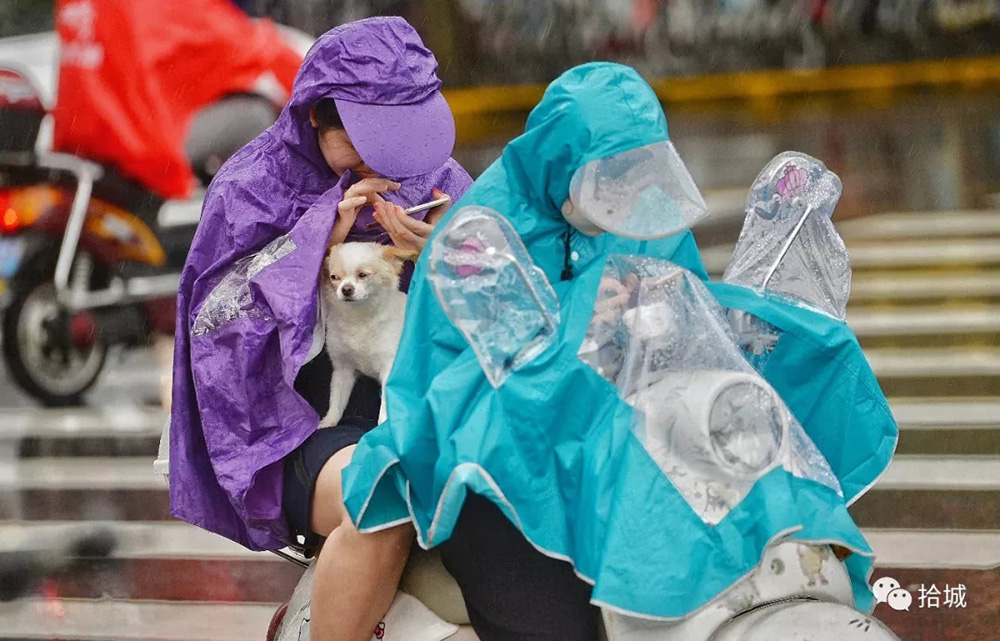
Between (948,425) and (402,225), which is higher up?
(402,225)

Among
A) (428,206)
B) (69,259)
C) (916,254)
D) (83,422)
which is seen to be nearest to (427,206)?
(428,206)

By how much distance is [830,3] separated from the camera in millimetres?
18344

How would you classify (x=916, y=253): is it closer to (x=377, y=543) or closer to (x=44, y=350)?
(x=44, y=350)

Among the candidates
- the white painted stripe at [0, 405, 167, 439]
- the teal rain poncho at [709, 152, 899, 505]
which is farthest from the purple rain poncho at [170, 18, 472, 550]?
the white painted stripe at [0, 405, 167, 439]

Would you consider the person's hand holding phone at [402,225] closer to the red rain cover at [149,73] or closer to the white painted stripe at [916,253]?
the red rain cover at [149,73]

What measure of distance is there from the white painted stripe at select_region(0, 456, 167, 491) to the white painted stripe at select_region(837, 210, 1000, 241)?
17.7 feet

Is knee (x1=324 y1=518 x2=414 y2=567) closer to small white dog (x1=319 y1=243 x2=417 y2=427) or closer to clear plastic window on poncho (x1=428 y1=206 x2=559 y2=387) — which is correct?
small white dog (x1=319 y1=243 x2=417 y2=427)

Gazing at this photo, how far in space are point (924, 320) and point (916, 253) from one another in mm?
1649

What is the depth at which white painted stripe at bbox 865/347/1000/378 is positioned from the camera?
754 centimetres

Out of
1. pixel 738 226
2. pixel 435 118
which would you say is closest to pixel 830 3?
pixel 738 226

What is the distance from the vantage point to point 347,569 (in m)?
2.89

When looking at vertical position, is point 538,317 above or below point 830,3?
above

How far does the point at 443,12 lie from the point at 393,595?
15.6 meters

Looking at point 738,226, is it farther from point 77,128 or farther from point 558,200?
point 558,200
